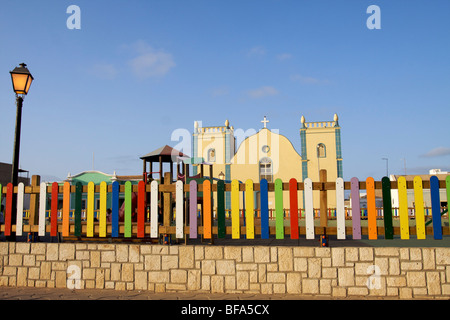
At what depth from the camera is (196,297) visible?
5.89m

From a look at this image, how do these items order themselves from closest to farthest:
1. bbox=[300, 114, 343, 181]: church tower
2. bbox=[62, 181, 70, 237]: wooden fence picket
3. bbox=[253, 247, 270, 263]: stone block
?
1. bbox=[253, 247, 270, 263]: stone block
2. bbox=[62, 181, 70, 237]: wooden fence picket
3. bbox=[300, 114, 343, 181]: church tower

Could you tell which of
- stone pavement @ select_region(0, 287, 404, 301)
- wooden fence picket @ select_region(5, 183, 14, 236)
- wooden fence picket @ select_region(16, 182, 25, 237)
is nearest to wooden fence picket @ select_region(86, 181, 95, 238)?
stone pavement @ select_region(0, 287, 404, 301)

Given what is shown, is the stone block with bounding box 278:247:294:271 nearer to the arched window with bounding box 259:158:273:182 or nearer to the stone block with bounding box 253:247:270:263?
the stone block with bounding box 253:247:270:263

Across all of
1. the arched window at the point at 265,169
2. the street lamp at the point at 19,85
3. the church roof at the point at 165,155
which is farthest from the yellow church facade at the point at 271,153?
the street lamp at the point at 19,85

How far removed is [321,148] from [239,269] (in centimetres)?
3033

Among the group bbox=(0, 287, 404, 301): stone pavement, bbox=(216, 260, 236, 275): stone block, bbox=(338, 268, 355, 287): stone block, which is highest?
bbox=(216, 260, 236, 275): stone block

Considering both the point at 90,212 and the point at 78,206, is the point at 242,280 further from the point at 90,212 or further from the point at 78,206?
the point at 78,206

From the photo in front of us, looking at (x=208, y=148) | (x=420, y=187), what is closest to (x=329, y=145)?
(x=208, y=148)

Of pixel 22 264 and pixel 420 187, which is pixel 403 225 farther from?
pixel 22 264

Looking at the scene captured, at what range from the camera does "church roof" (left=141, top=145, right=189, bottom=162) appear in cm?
1473

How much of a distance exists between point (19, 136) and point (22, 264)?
2.83 metres

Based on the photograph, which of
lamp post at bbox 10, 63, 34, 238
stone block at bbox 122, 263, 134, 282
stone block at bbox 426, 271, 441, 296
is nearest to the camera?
stone block at bbox 426, 271, 441, 296

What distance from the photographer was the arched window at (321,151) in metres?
34.7

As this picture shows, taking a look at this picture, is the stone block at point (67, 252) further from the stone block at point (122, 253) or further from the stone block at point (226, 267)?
the stone block at point (226, 267)
